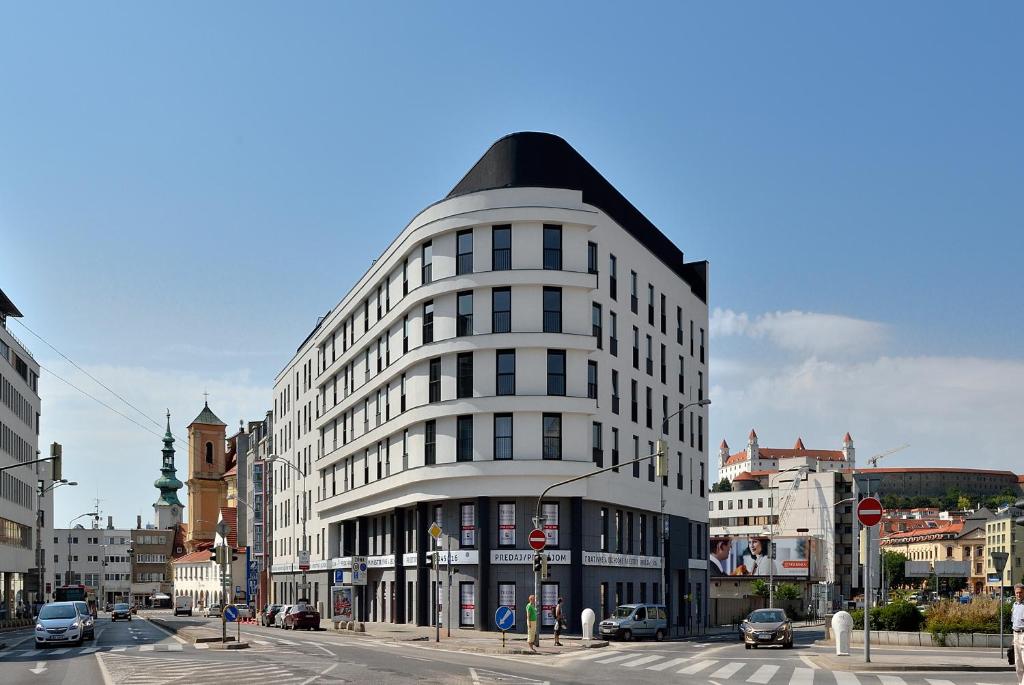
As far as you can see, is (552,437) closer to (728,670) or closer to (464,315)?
(464,315)

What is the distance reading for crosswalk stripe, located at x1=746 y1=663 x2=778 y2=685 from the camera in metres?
27.3

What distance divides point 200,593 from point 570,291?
124348 millimetres

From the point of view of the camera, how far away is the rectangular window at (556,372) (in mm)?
56791

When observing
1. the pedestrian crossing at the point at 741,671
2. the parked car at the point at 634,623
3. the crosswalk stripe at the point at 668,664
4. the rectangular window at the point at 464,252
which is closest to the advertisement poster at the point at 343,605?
the parked car at the point at 634,623

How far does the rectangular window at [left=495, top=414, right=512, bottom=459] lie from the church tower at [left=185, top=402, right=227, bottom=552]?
13337cm

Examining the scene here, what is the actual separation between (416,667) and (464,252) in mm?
30601

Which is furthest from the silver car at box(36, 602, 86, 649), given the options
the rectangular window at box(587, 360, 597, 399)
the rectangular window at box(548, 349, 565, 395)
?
the rectangular window at box(587, 360, 597, 399)

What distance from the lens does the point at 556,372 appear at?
57.0 metres

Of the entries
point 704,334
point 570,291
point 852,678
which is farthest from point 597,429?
point 852,678

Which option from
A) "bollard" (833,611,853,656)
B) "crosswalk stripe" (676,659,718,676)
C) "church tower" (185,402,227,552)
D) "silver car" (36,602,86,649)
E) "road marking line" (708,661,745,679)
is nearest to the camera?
"road marking line" (708,661,745,679)

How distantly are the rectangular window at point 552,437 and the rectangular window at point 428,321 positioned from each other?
7.73 m

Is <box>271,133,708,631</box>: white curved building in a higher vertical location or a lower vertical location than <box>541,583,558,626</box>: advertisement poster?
higher

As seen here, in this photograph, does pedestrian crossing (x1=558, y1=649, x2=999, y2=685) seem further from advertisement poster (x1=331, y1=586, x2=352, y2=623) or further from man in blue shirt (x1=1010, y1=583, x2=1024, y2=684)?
advertisement poster (x1=331, y1=586, x2=352, y2=623)

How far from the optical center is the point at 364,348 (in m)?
73.7
